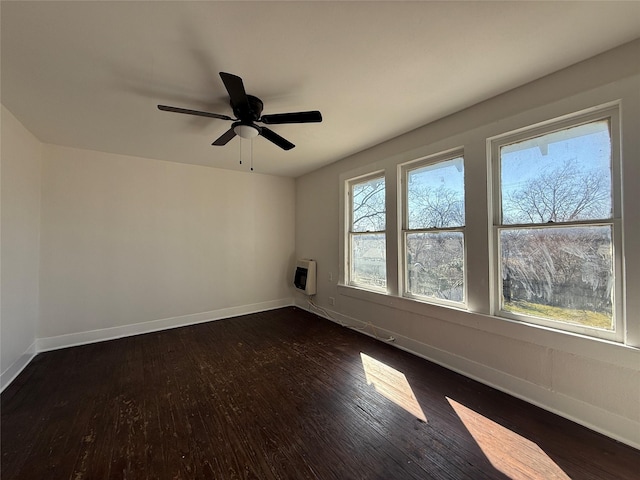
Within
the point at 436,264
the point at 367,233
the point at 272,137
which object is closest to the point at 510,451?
the point at 436,264

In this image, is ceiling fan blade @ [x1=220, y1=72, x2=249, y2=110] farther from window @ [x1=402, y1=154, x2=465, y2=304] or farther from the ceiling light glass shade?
window @ [x1=402, y1=154, x2=465, y2=304]

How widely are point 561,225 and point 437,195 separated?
1.11 meters

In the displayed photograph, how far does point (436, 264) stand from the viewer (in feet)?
9.29

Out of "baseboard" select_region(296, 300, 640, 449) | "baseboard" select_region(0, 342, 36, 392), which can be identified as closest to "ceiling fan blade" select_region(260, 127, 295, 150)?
"baseboard" select_region(296, 300, 640, 449)

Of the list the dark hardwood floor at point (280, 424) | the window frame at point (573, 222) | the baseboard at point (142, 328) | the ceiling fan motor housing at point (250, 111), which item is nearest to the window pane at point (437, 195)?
the window frame at point (573, 222)

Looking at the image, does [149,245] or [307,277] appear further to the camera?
[307,277]

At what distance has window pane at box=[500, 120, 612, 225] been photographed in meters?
1.83

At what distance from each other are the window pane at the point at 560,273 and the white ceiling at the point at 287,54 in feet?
4.26

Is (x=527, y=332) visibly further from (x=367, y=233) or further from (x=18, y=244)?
(x=18, y=244)

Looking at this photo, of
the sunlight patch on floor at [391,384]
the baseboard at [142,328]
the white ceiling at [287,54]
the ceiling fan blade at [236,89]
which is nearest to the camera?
the white ceiling at [287,54]

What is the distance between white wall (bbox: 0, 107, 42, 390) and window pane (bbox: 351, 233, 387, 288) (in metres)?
3.82

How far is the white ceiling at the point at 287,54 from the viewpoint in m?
1.41

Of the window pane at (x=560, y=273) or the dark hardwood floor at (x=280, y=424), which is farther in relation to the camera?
the window pane at (x=560, y=273)

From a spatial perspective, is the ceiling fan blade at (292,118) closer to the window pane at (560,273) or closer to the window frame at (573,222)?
the window frame at (573,222)
